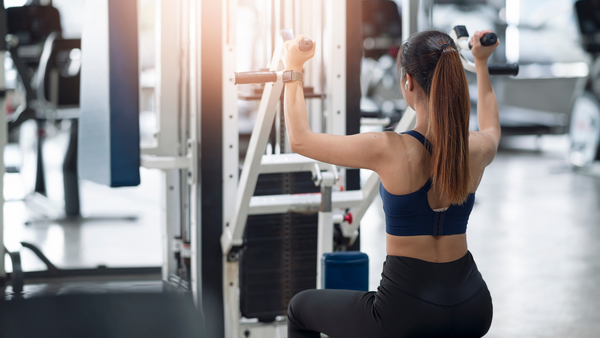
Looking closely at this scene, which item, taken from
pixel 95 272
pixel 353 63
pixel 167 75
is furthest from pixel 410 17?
pixel 95 272

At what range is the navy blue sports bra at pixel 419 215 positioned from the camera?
4.72 ft

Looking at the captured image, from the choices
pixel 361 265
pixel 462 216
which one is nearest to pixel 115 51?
pixel 361 265

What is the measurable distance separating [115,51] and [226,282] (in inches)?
37.0

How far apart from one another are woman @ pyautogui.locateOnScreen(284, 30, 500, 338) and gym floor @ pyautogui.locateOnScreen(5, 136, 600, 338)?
129 centimetres

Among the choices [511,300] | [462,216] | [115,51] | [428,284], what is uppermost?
[115,51]

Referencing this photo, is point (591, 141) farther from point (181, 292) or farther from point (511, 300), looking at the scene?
point (181, 292)

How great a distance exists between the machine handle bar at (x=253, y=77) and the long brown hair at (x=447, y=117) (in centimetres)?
40

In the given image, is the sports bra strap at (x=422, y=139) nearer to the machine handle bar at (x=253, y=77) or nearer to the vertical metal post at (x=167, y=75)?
the machine handle bar at (x=253, y=77)

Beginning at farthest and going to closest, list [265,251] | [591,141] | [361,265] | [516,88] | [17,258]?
[516,88] → [591,141] → [17,258] → [265,251] → [361,265]

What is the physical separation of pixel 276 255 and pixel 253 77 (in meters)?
1.06

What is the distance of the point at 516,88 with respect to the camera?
945 cm

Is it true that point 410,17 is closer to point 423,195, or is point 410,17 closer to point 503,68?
point 503,68

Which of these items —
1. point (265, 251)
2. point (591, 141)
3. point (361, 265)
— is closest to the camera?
point (361, 265)

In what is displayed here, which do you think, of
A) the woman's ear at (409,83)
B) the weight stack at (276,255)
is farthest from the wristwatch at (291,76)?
the weight stack at (276,255)
